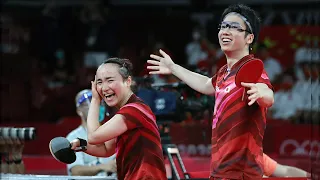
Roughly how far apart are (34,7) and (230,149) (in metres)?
11.7

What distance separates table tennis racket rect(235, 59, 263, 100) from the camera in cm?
434

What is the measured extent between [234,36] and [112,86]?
2.89ft

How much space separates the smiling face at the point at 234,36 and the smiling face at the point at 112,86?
73cm

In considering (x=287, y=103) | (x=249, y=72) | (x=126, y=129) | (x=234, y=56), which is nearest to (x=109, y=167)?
(x=126, y=129)

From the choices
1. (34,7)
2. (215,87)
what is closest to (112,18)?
(34,7)

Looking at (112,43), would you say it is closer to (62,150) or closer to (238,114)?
(62,150)

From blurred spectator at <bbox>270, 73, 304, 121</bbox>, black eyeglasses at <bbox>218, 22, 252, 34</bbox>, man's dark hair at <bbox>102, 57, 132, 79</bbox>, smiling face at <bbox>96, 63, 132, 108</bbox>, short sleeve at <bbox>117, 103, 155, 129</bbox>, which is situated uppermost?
black eyeglasses at <bbox>218, 22, 252, 34</bbox>

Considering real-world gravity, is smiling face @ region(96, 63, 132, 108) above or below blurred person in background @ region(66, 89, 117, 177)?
above

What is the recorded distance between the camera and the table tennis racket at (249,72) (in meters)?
4.34

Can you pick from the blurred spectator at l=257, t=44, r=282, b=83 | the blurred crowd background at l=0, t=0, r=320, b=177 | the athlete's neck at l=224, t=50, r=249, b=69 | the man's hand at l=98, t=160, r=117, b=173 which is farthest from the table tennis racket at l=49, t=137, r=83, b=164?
the blurred spectator at l=257, t=44, r=282, b=83

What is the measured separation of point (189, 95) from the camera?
7.09 metres

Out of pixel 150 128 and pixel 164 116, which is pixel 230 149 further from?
pixel 164 116

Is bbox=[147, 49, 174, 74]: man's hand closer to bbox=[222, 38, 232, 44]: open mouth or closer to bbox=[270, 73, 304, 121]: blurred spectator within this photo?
bbox=[222, 38, 232, 44]: open mouth

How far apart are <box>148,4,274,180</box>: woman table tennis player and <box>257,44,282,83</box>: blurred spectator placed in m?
9.41
